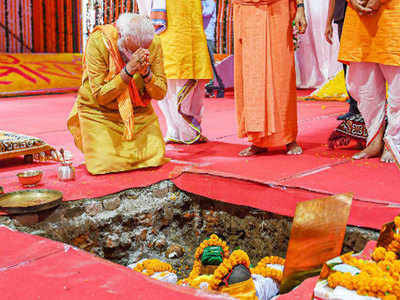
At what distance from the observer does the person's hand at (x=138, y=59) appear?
8.73 ft

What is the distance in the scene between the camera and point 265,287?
76.6 inches

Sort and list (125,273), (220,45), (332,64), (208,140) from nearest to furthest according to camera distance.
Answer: (125,273) < (208,140) < (332,64) < (220,45)

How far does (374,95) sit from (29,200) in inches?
83.0

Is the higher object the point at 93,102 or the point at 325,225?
the point at 93,102

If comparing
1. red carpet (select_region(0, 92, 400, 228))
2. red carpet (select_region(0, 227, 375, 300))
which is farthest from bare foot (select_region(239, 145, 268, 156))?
red carpet (select_region(0, 227, 375, 300))

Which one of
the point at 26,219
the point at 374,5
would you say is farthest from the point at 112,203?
the point at 374,5

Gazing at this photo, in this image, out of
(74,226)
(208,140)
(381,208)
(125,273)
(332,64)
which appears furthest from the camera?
(332,64)

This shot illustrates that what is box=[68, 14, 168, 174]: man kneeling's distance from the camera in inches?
109

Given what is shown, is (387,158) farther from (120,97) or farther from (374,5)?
(120,97)

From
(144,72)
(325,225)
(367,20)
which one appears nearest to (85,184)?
(144,72)

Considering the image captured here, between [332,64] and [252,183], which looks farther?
[332,64]

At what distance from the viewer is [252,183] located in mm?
2557

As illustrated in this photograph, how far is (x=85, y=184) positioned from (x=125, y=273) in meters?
1.32

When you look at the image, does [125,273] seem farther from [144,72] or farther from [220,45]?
[220,45]
